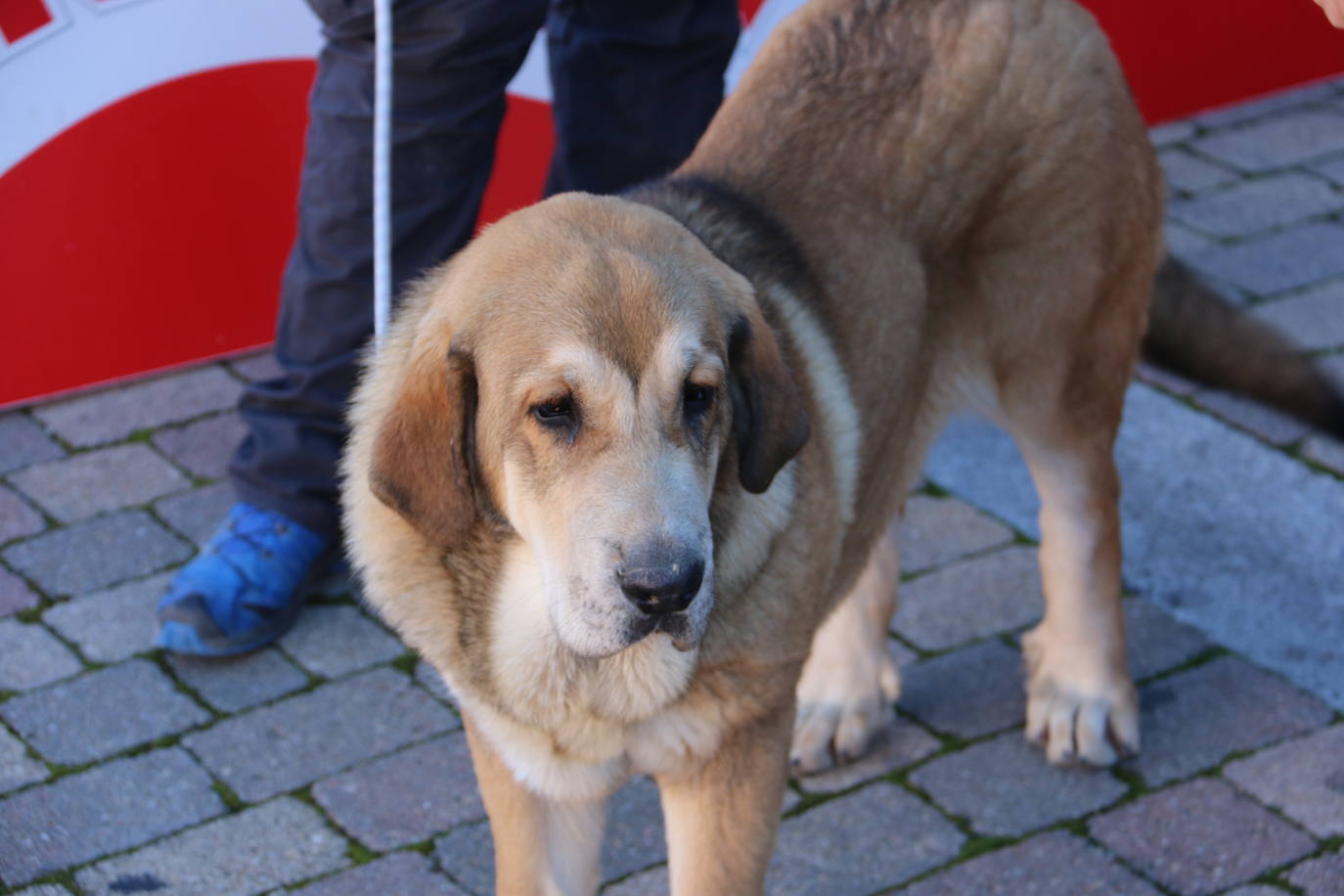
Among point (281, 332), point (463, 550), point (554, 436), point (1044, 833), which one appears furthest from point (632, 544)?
point (281, 332)

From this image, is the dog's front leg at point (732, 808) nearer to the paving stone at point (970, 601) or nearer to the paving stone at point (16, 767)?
the paving stone at point (970, 601)

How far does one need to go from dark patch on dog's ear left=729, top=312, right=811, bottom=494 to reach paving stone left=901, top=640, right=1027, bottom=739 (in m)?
1.34

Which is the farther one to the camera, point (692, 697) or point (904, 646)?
point (904, 646)

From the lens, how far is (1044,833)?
352 centimetres

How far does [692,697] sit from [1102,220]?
1448 mm

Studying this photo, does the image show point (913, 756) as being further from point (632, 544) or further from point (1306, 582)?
point (632, 544)

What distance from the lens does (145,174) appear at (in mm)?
5020

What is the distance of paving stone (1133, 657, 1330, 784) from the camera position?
147 inches

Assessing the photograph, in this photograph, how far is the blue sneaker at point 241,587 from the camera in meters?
4.00

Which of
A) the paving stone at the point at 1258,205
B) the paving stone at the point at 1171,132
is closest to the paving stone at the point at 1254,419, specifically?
the paving stone at the point at 1258,205

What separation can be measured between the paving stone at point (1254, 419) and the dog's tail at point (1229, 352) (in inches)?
34.9

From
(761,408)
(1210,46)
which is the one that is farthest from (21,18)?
(1210,46)

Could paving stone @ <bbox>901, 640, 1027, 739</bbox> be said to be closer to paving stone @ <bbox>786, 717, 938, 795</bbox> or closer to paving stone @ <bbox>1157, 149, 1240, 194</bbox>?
paving stone @ <bbox>786, 717, 938, 795</bbox>

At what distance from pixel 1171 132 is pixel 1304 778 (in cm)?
362
